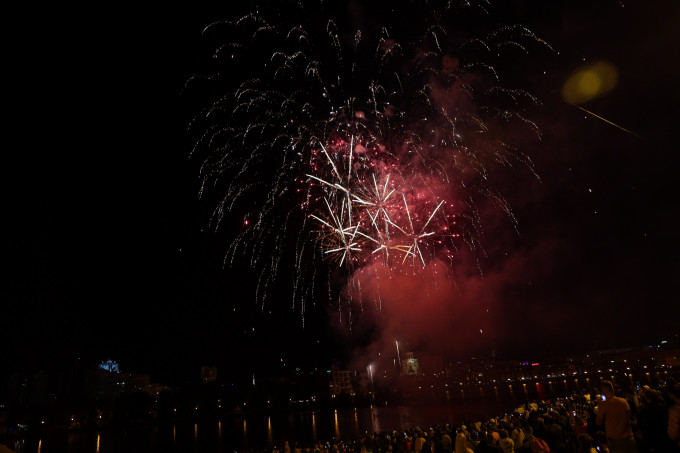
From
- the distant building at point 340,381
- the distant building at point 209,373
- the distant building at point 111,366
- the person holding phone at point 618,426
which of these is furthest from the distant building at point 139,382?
the person holding phone at point 618,426

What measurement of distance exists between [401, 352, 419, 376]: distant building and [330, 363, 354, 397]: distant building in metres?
20.4

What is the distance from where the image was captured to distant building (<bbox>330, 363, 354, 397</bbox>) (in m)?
119

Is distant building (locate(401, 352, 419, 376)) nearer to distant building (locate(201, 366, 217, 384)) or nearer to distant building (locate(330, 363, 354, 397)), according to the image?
distant building (locate(330, 363, 354, 397))

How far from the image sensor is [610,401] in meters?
4.66

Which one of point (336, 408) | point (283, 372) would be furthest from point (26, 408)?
point (283, 372)

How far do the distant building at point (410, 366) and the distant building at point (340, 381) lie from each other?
20.4m

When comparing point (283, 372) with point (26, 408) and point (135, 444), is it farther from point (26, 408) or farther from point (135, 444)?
point (135, 444)

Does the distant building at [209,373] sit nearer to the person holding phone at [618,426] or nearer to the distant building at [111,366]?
the distant building at [111,366]

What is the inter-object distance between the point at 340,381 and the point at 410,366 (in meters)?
30.6

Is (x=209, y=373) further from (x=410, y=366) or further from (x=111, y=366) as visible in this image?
(x=410, y=366)

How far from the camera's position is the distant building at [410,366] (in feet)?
458

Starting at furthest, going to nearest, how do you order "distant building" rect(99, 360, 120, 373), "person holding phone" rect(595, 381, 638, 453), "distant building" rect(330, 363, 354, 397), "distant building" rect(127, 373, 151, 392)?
"distant building" rect(330, 363, 354, 397), "distant building" rect(99, 360, 120, 373), "distant building" rect(127, 373, 151, 392), "person holding phone" rect(595, 381, 638, 453)

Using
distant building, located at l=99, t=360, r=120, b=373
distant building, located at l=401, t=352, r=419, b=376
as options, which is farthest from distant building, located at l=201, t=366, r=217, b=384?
distant building, located at l=401, t=352, r=419, b=376

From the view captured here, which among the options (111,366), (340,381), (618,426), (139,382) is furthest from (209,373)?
(618,426)
